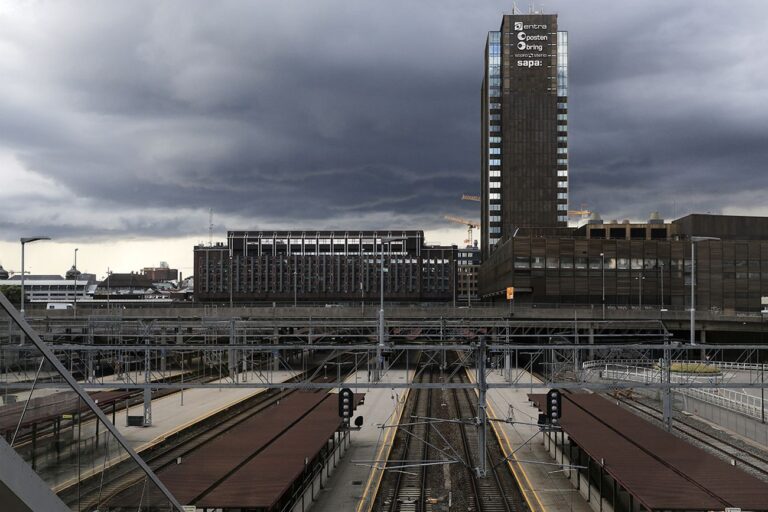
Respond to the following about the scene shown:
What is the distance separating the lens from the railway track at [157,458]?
8.73 m

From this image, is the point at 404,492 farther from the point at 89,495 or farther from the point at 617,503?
the point at 89,495

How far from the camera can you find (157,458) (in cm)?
3291

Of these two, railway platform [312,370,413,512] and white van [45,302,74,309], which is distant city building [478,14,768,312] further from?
white van [45,302,74,309]

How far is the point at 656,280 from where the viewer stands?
95500 millimetres

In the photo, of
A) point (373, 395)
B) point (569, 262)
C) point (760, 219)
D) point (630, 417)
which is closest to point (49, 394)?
point (630, 417)

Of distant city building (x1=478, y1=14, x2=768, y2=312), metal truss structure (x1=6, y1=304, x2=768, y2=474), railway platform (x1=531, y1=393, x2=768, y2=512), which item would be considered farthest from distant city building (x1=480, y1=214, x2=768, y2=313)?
railway platform (x1=531, y1=393, x2=768, y2=512)

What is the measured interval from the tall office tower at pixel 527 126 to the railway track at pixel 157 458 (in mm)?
111137

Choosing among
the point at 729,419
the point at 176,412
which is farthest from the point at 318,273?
the point at 729,419

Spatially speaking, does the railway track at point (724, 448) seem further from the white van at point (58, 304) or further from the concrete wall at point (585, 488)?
the white van at point (58, 304)

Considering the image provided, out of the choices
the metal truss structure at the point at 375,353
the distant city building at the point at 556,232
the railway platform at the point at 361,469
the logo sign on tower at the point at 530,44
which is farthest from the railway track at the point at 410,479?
the logo sign on tower at the point at 530,44

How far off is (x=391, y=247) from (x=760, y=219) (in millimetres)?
106433

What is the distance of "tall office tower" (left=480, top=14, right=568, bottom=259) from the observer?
6398 inches

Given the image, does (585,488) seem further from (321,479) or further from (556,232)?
(556,232)

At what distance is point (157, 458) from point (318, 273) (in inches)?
6097
